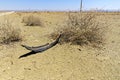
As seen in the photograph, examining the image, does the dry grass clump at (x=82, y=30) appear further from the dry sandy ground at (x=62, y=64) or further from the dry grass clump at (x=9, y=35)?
the dry grass clump at (x=9, y=35)

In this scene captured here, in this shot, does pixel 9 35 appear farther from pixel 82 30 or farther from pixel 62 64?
pixel 62 64

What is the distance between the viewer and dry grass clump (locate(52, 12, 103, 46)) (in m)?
9.29

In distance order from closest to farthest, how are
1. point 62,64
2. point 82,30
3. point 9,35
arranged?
point 62,64 → point 82,30 → point 9,35

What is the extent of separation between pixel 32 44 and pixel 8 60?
1.77 meters

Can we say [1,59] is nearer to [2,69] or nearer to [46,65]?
[2,69]

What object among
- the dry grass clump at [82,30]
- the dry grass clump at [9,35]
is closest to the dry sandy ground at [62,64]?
the dry grass clump at [82,30]

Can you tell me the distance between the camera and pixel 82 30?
9.43 meters

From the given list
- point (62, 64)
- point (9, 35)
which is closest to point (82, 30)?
point (62, 64)

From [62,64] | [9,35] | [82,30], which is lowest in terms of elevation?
[62,64]

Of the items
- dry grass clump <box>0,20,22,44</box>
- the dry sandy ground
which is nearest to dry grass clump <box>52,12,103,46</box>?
the dry sandy ground

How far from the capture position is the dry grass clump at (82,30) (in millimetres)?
9289

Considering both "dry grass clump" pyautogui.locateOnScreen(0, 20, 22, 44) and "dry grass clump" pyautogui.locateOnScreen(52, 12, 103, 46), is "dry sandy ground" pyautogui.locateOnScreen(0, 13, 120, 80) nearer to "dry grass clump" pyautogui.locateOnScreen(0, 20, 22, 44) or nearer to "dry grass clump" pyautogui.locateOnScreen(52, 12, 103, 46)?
"dry grass clump" pyautogui.locateOnScreen(52, 12, 103, 46)

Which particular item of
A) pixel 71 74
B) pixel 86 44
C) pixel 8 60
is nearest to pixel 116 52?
pixel 86 44

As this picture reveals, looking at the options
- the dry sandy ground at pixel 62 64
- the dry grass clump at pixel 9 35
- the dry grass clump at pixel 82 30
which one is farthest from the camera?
the dry grass clump at pixel 9 35
